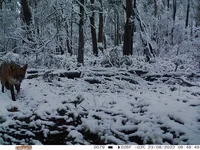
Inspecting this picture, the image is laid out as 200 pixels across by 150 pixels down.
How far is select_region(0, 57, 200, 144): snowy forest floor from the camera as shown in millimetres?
3125

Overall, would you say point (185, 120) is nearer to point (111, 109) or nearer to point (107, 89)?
point (111, 109)

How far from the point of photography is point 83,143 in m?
2.98

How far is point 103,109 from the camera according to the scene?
4.10 metres

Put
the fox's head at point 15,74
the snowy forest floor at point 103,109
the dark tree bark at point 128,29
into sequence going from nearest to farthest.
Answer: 1. the snowy forest floor at point 103,109
2. the fox's head at point 15,74
3. the dark tree bark at point 128,29

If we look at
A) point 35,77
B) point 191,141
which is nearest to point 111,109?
point 191,141

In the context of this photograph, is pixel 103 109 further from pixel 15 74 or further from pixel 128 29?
pixel 128 29

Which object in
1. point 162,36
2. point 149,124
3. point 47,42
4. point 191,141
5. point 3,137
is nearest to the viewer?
point 191,141

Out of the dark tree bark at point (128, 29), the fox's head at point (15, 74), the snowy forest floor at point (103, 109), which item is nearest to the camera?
the snowy forest floor at point (103, 109)

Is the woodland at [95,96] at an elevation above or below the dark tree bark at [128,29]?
below

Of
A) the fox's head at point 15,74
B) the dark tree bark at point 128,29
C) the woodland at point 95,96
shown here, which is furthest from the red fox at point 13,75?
the dark tree bark at point 128,29

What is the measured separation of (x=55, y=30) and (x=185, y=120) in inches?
238

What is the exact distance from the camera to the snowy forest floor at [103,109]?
10.3 ft

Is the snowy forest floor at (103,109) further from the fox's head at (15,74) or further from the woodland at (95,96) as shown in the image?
the fox's head at (15,74)

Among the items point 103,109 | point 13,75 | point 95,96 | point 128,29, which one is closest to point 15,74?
point 13,75
